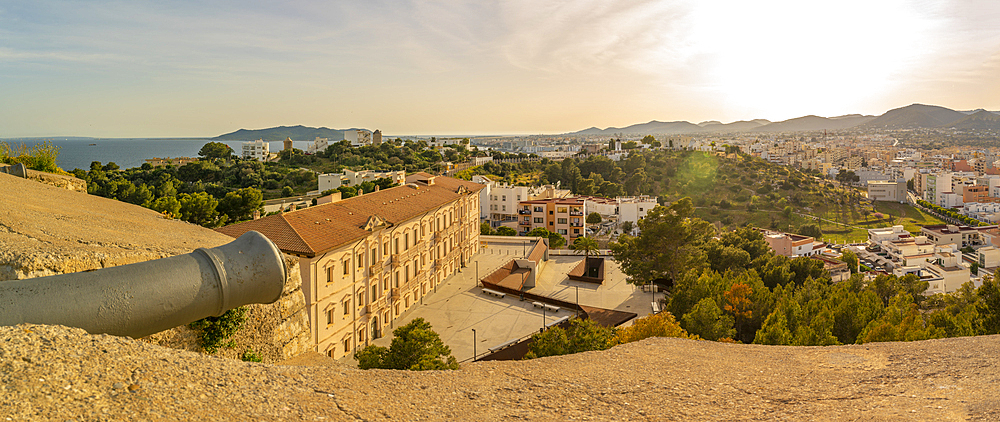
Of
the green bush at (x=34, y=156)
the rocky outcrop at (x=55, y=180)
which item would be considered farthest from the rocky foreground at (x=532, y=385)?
the green bush at (x=34, y=156)

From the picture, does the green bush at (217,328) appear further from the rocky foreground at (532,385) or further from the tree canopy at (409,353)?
the tree canopy at (409,353)

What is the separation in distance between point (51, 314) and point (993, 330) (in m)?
22.5

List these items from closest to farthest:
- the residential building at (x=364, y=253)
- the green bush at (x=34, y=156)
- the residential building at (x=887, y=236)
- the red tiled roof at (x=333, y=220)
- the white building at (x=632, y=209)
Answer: the green bush at (x=34, y=156) < the red tiled roof at (x=333, y=220) < the residential building at (x=364, y=253) < the residential building at (x=887, y=236) < the white building at (x=632, y=209)

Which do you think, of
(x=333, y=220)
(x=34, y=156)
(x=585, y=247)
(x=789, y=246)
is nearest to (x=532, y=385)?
(x=333, y=220)

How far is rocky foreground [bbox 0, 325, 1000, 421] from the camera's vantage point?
137 inches

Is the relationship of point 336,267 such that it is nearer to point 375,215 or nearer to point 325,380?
point 375,215

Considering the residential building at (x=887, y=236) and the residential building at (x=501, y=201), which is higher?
the residential building at (x=501, y=201)

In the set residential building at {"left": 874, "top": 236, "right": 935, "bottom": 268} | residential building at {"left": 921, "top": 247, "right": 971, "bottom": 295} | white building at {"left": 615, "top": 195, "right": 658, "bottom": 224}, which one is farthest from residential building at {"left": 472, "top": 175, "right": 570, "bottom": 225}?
residential building at {"left": 874, "top": 236, "right": 935, "bottom": 268}

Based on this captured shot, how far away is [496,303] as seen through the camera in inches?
1298

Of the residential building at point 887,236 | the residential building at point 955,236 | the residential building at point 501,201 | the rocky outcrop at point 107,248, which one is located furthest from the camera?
the residential building at point 955,236

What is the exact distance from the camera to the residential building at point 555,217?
213 ft

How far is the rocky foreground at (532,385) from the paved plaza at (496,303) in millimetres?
17400

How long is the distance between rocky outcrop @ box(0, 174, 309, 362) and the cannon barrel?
3.47 ft

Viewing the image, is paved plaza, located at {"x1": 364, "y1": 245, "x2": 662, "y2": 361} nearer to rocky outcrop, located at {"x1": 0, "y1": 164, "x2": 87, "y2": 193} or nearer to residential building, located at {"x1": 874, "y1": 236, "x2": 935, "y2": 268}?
rocky outcrop, located at {"x1": 0, "y1": 164, "x2": 87, "y2": 193}
